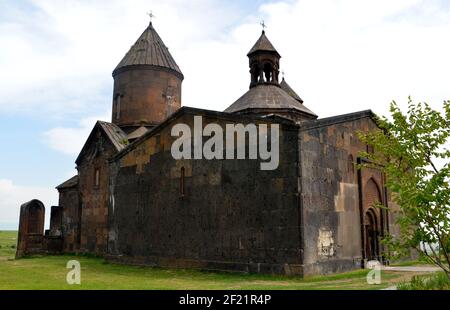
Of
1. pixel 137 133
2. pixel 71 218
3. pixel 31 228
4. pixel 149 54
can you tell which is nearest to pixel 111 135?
pixel 137 133

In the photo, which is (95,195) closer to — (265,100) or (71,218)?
(71,218)

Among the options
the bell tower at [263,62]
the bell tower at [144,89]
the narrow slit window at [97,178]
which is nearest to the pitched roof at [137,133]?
the bell tower at [144,89]

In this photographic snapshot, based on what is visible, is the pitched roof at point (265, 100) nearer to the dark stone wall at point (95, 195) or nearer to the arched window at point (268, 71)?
the arched window at point (268, 71)

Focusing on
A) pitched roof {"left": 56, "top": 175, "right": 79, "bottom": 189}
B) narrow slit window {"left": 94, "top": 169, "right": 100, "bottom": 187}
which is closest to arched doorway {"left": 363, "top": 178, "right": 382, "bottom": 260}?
narrow slit window {"left": 94, "top": 169, "right": 100, "bottom": 187}

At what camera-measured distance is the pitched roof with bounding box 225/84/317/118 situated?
16.6 metres

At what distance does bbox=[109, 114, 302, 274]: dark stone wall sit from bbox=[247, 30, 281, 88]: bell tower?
616 cm

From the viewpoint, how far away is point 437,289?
6.30m

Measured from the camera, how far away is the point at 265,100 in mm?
16781

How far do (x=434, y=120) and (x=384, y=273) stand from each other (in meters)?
5.63

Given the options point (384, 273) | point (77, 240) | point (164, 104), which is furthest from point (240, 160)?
point (77, 240)

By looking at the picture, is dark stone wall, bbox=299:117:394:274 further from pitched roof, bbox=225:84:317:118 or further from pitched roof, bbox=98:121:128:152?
pitched roof, bbox=98:121:128:152

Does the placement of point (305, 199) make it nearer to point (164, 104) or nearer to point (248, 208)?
point (248, 208)

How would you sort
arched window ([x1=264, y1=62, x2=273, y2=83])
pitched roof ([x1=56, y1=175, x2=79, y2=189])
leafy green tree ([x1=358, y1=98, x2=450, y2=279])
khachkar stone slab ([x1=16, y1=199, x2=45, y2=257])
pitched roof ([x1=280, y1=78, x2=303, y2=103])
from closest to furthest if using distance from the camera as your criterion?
leafy green tree ([x1=358, y1=98, x2=450, y2=279]) < arched window ([x1=264, y1=62, x2=273, y2=83]) < khachkar stone slab ([x1=16, y1=199, x2=45, y2=257]) < pitched roof ([x1=56, y1=175, x2=79, y2=189]) < pitched roof ([x1=280, y1=78, x2=303, y2=103])

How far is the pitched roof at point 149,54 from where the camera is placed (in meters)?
20.0
